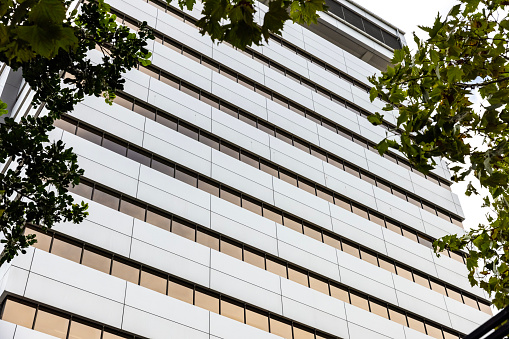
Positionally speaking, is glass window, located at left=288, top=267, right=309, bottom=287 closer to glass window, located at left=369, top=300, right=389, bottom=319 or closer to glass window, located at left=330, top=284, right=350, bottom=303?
glass window, located at left=330, top=284, right=350, bottom=303

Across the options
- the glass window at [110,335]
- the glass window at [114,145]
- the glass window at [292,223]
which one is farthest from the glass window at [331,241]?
the glass window at [110,335]

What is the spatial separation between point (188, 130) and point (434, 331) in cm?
1459

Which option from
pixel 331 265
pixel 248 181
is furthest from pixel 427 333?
pixel 248 181

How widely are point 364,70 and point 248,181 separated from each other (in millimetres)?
16756

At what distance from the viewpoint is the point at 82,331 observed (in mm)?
17375

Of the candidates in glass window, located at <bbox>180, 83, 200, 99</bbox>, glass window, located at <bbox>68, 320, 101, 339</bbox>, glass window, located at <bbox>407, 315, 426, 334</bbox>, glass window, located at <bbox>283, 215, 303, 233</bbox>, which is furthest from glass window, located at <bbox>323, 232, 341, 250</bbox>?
glass window, located at <bbox>68, 320, 101, 339</bbox>

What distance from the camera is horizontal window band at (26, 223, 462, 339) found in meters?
19.1

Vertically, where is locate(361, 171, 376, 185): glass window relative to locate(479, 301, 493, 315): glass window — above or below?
above

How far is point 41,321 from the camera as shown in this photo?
16781 mm

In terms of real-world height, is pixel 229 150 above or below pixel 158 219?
above

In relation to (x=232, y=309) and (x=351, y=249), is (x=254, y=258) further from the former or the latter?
(x=351, y=249)

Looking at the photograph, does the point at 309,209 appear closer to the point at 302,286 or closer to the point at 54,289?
the point at 302,286

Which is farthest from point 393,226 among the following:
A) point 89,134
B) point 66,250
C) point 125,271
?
point 66,250

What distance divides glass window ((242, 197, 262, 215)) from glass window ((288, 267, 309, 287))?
2916mm
